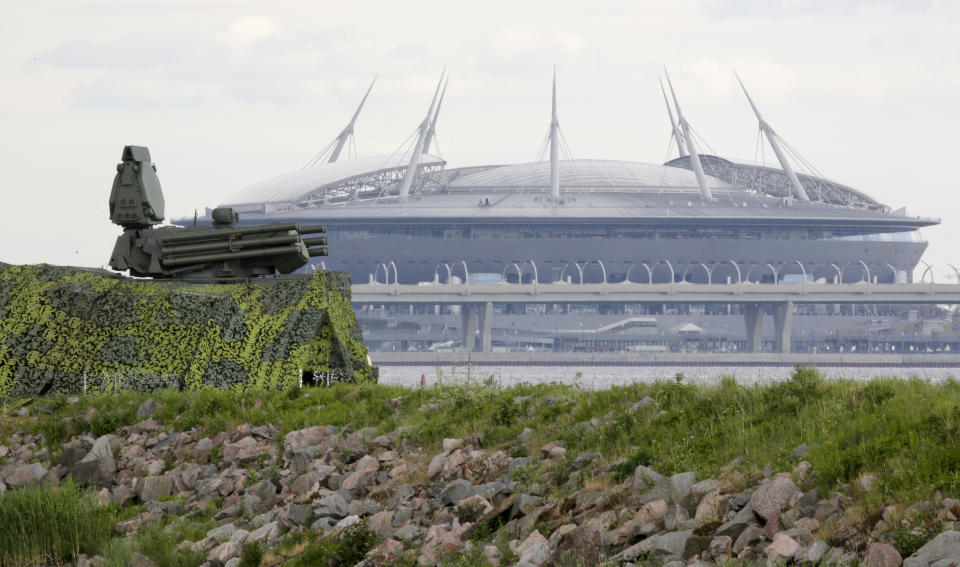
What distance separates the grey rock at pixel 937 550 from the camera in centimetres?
996

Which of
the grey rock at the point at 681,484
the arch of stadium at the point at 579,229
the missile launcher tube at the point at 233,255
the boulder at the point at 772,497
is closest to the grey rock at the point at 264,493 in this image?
the grey rock at the point at 681,484

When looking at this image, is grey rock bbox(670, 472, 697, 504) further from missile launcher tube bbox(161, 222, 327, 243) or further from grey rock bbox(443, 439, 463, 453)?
missile launcher tube bbox(161, 222, 327, 243)

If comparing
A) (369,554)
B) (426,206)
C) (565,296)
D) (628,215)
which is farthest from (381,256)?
(369,554)

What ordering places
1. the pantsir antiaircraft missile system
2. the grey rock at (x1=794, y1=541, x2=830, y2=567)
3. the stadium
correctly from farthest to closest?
1. the stadium
2. the pantsir antiaircraft missile system
3. the grey rock at (x1=794, y1=541, x2=830, y2=567)

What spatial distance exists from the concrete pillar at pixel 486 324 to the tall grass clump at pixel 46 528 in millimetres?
112476

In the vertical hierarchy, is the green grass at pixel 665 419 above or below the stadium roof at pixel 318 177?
below

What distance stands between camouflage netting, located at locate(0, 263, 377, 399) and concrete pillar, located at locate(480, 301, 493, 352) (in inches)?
4105

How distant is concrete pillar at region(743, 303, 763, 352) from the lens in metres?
138

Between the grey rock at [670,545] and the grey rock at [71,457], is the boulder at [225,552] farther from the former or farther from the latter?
the grey rock at [71,457]

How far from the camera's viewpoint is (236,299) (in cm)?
2422

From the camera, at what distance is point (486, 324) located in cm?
13138

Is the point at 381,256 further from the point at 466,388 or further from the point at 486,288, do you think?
the point at 466,388

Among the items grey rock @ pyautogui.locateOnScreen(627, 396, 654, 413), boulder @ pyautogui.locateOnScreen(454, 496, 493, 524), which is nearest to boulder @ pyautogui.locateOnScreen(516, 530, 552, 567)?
boulder @ pyautogui.locateOnScreen(454, 496, 493, 524)

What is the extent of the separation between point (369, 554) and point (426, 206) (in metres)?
154
